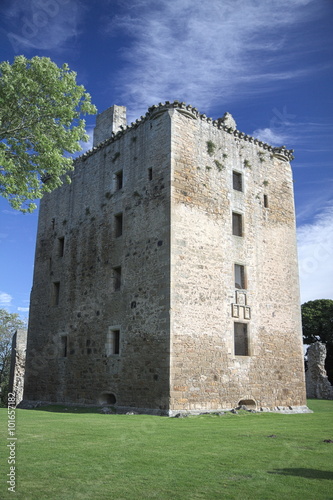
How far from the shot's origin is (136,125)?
19734 mm

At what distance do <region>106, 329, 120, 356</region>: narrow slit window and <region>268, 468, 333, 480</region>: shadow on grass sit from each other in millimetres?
12153

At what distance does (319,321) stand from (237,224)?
27.8m

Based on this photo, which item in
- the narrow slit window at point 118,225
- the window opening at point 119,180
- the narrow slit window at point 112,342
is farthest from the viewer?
the window opening at point 119,180

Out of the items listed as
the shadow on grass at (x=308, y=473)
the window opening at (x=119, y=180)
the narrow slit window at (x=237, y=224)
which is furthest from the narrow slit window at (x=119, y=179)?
the shadow on grass at (x=308, y=473)

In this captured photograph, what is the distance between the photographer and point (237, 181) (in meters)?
20.0

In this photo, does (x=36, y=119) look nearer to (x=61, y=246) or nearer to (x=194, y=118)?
(x=194, y=118)

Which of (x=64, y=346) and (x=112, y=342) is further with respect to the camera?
(x=64, y=346)

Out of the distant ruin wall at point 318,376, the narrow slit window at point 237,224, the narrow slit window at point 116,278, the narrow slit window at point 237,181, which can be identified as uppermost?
the narrow slit window at point 237,181

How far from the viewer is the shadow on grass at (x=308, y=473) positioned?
6.32 metres

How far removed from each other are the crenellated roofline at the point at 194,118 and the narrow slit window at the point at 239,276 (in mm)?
5993

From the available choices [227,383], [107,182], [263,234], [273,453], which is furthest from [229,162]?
[273,453]

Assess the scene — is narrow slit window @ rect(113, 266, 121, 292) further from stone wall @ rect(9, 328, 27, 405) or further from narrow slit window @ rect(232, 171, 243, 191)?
stone wall @ rect(9, 328, 27, 405)

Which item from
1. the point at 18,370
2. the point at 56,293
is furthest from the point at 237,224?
the point at 18,370

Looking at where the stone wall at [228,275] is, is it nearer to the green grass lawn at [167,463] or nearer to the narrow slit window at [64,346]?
the green grass lawn at [167,463]
